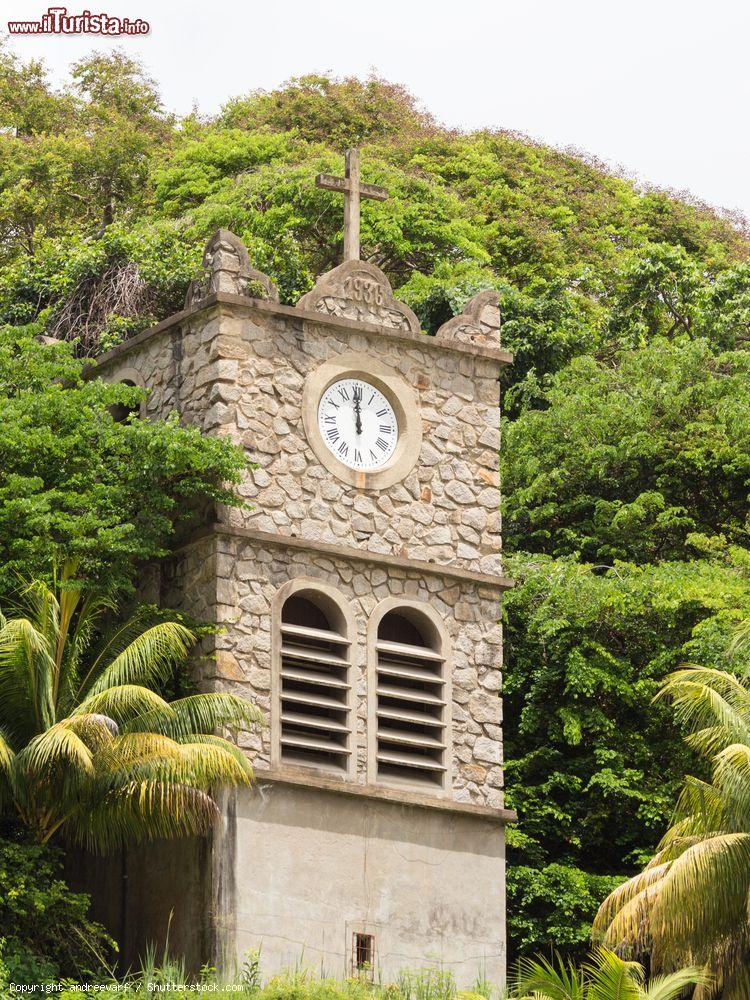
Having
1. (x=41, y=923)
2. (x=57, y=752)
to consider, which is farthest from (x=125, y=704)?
(x=41, y=923)

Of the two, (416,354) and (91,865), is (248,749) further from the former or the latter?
(416,354)

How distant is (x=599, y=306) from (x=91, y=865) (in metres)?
26.0

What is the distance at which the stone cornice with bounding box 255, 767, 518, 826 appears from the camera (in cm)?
2531

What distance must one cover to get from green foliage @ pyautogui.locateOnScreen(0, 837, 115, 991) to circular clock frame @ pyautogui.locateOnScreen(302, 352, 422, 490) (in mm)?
6172

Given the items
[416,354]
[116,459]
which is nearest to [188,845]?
[116,459]

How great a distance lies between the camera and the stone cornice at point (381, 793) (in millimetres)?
25312

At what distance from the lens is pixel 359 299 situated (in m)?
28.0

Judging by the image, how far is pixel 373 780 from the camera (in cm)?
2609

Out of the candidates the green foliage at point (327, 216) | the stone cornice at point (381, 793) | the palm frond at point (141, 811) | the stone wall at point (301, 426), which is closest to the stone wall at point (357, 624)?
the stone cornice at point (381, 793)

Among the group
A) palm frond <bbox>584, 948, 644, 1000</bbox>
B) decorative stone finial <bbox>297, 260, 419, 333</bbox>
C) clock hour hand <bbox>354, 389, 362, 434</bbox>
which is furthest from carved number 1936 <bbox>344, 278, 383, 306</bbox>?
palm frond <bbox>584, 948, 644, 1000</bbox>

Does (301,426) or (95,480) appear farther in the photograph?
(301,426)

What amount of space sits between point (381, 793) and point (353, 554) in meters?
2.91

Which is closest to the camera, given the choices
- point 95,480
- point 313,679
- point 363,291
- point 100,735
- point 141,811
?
point 100,735

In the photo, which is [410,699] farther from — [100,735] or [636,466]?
[636,466]
